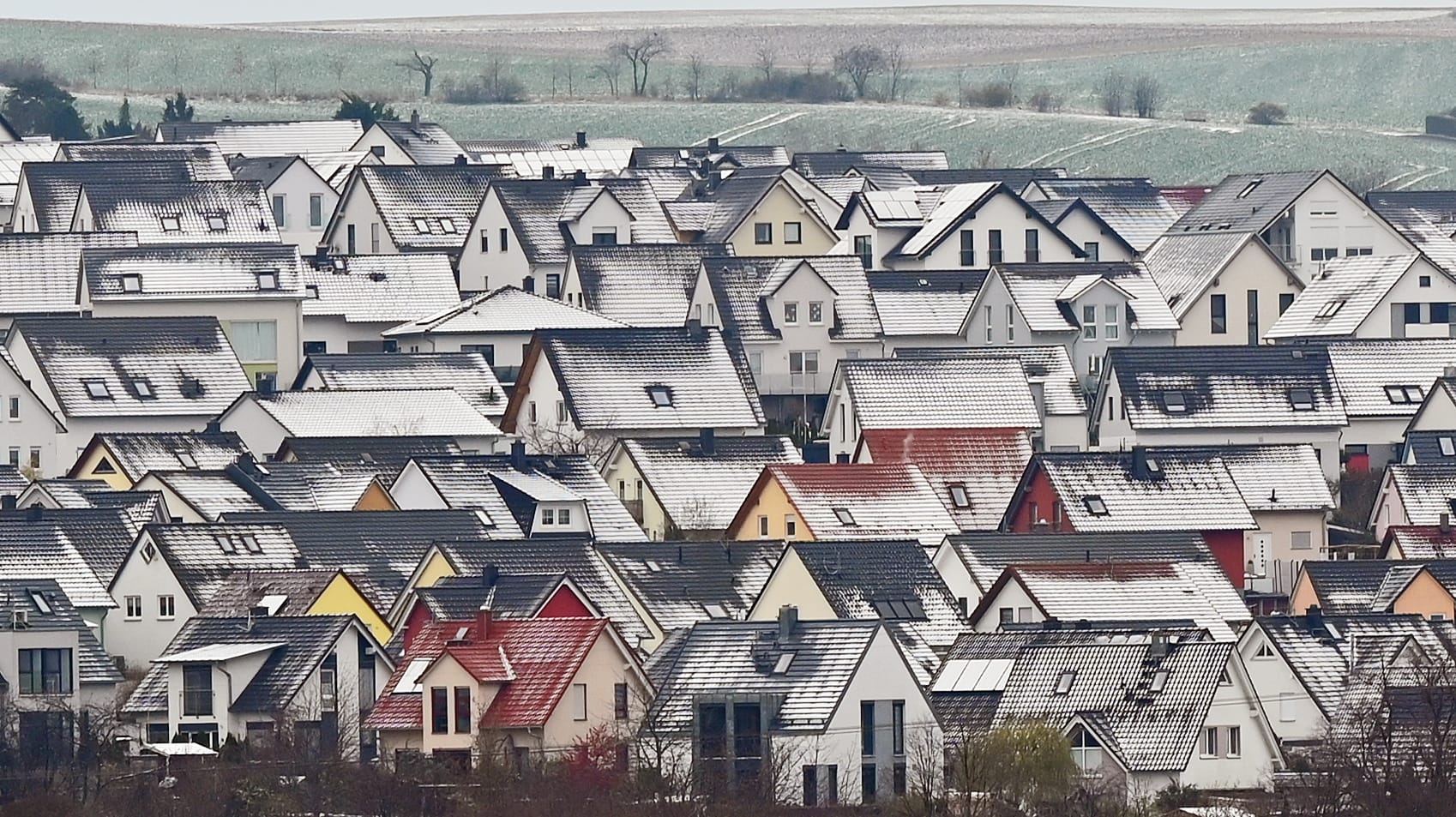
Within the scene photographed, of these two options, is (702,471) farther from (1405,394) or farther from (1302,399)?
(1405,394)

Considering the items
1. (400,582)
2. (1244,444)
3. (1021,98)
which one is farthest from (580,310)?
(1021,98)

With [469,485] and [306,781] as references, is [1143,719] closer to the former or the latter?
[306,781]

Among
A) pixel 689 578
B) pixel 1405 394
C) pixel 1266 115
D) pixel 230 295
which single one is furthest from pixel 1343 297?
pixel 1266 115

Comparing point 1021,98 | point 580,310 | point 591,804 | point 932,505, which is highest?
point 1021,98

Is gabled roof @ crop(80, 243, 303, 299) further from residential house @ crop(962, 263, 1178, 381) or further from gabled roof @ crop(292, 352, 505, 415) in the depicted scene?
residential house @ crop(962, 263, 1178, 381)

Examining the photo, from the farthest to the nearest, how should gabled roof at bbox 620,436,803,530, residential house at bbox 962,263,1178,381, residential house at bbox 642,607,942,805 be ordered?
residential house at bbox 962,263,1178,381 < gabled roof at bbox 620,436,803,530 < residential house at bbox 642,607,942,805

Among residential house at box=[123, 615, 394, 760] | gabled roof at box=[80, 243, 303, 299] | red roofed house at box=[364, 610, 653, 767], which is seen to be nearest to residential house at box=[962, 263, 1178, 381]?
gabled roof at box=[80, 243, 303, 299]
